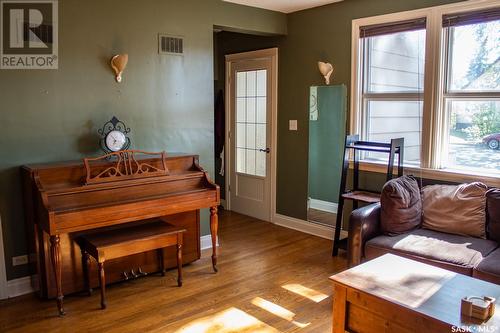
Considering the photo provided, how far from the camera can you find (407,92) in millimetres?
3932

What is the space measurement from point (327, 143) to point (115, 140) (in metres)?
2.20

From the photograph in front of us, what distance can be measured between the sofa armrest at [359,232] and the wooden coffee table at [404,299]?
2.48 ft

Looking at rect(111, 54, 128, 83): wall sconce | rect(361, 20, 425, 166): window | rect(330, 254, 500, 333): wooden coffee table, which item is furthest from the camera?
rect(361, 20, 425, 166): window

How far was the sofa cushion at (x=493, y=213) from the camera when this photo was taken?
311cm

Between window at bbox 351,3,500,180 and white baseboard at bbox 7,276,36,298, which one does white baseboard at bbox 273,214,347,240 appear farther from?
white baseboard at bbox 7,276,36,298

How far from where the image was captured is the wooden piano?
2.94 metres

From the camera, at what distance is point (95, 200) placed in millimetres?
3100

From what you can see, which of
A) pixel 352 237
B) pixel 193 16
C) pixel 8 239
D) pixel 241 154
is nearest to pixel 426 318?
pixel 352 237

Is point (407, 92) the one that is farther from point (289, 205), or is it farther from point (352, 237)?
point (289, 205)

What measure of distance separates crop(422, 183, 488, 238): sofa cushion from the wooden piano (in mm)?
1741

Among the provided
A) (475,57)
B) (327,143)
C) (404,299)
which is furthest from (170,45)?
(404,299)

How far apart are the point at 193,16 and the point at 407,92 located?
6.95ft

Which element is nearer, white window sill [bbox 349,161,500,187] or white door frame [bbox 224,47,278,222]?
white window sill [bbox 349,161,500,187]

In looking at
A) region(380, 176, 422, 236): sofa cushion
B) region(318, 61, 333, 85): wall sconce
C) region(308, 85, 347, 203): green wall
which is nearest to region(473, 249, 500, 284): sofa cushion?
region(380, 176, 422, 236): sofa cushion
